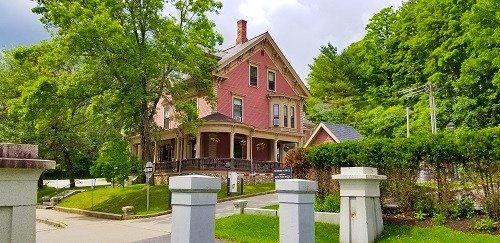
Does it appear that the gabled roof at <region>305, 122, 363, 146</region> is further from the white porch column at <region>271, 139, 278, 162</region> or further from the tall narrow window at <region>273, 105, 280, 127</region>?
the tall narrow window at <region>273, 105, 280, 127</region>

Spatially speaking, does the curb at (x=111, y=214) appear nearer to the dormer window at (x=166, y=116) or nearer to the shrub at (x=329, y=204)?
the shrub at (x=329, y=204)

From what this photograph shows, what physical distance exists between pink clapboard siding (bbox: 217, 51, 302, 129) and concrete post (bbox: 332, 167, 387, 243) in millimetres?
21503

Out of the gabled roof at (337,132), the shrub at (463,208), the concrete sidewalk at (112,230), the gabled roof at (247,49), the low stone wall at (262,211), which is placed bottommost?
the concrete sidewalk at (112,230)

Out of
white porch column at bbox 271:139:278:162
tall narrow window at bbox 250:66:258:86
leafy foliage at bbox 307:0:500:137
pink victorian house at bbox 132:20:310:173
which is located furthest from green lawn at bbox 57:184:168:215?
leafy foliage at bbox 307:0:500:137

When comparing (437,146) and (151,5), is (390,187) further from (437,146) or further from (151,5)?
(151,5)

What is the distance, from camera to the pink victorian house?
30297mm

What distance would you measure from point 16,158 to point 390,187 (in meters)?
10.5

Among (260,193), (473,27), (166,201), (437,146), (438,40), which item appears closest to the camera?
(437,146)

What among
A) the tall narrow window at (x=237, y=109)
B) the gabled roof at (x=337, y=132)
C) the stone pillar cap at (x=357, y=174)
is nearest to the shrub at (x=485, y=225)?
the stone pillar cap at (x=357, y=174)

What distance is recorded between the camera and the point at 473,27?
25766mm

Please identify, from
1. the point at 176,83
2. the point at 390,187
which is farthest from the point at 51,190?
the point at 390,187

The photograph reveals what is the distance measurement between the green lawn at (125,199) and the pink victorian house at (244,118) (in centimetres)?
481

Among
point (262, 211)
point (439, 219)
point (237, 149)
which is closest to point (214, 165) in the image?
point (237, 149)

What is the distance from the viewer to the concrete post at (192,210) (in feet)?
15.9
